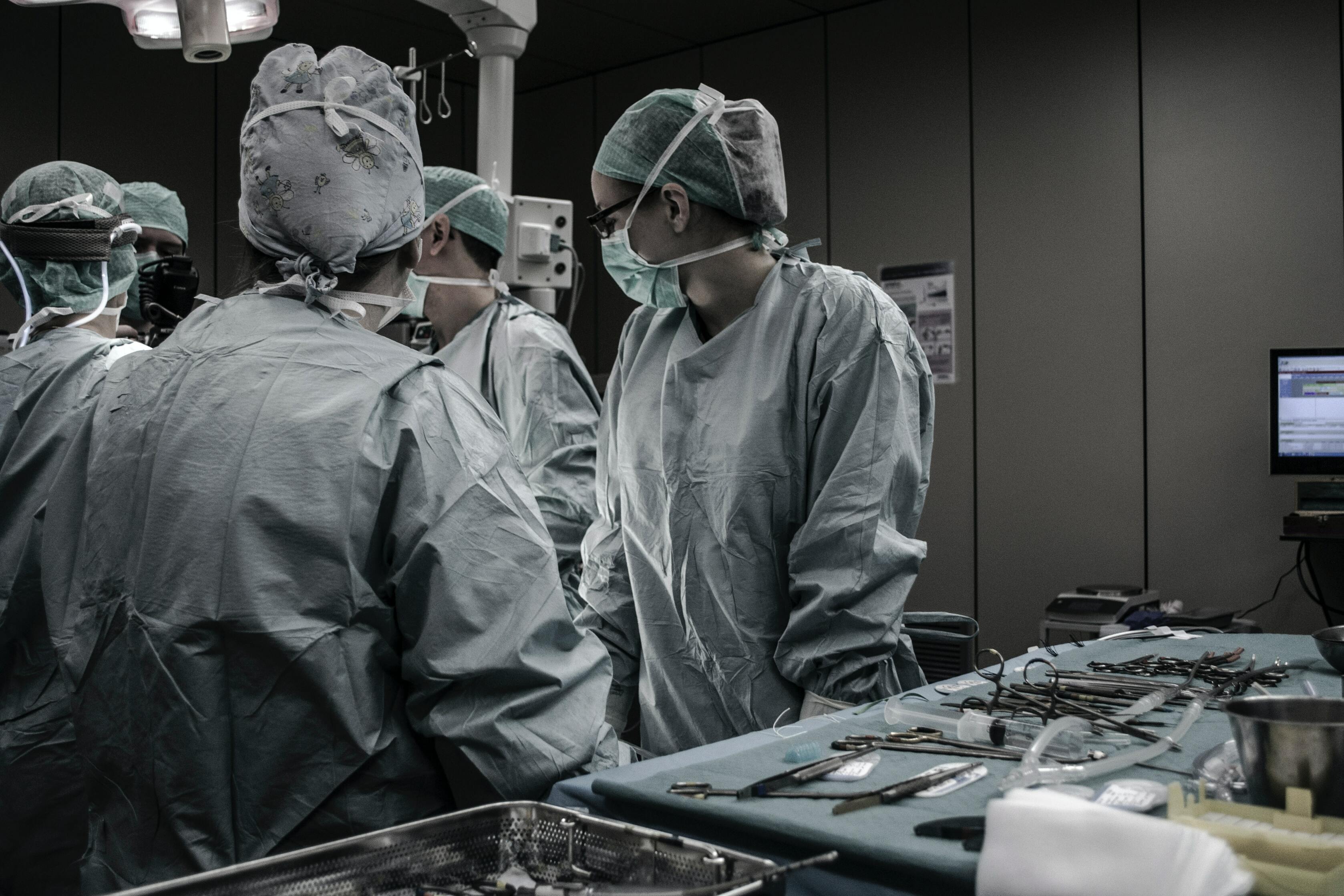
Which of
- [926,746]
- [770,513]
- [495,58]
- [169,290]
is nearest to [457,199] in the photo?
[495,58]

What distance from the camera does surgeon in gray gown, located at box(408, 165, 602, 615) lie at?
2.64m

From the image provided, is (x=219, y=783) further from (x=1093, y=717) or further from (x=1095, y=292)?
(x=1095, y=292)

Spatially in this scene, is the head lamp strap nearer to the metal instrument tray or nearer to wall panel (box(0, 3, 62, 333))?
the metal instrument tray

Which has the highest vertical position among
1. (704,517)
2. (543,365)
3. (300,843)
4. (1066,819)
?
(543,365)

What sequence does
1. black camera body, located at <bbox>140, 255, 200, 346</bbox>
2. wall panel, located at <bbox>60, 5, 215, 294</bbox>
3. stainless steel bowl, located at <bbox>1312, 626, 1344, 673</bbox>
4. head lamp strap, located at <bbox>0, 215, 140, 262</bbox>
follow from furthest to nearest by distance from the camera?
wall panel, located at <bbox>60, 5, 215, 294</bbox> → black camera body, located at <bbox>140, 255, 200, 346</bbox> → head lamp strap, located at <bbox>0, 215, 140, 262</bbox> → stainless steel bowl, located at <bbox>1312, 626, 1344, 673</bbox>

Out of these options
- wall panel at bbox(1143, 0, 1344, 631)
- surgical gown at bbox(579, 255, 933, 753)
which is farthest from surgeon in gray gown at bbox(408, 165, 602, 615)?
wall panel at bbox(1143, 0, 1344, 631)

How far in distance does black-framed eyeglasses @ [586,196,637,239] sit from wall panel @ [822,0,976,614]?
3064 mm

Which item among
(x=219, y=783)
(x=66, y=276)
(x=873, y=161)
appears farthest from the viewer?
(x=873, y=161)

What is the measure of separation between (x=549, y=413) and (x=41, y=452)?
44.0 inches

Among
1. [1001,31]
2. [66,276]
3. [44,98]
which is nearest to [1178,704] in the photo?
[66,276]

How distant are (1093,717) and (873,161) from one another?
409cm

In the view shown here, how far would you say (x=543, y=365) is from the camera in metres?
2.64

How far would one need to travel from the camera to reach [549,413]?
8.67 feet

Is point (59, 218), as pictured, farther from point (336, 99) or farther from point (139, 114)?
point (139, 114)
